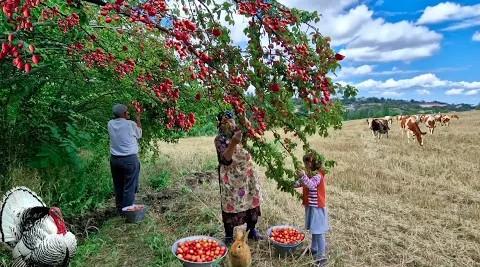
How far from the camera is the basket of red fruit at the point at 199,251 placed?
4.29 metres

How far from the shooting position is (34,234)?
4.26 metres

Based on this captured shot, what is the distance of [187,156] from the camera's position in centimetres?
1196

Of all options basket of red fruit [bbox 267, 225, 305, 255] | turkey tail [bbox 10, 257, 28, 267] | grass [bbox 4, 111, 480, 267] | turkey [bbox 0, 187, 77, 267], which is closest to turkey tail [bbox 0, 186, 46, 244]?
turkey [bbox 0, 187, 77, 267]

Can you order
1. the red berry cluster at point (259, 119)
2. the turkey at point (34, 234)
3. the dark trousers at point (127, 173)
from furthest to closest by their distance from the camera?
the dark trousers at point (127, 173) → the turkey at point (34, 234) → the red berry cluster at point (259, 119)

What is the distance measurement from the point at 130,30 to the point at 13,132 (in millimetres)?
2516

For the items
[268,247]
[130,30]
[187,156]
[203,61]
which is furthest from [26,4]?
[187,156]

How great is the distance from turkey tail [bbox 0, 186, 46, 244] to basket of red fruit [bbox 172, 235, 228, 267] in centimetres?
172

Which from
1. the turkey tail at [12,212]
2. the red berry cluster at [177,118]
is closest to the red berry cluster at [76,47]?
the red berry cluster at [177,118]

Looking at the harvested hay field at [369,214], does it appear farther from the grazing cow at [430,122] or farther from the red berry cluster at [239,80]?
the grazing cow at [430,122]

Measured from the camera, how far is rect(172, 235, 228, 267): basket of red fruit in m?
4.29

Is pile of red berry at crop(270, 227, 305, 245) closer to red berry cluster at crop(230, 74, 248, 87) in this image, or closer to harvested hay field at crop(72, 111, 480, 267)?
harvested hay field at crop(72, 111, 480, 267)

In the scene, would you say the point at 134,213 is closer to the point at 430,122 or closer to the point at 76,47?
the point at 76,47

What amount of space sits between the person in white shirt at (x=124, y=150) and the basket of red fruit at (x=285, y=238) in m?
2.49

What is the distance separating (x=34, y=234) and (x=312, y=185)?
9.92 feet
